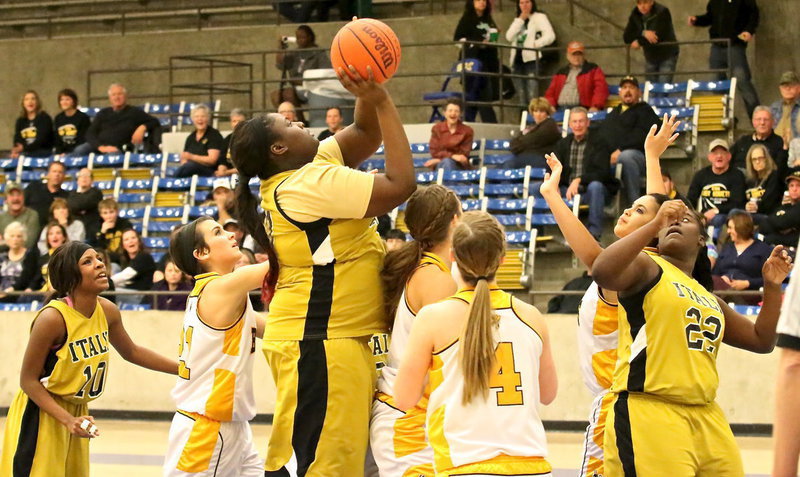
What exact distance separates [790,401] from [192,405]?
2979 mm

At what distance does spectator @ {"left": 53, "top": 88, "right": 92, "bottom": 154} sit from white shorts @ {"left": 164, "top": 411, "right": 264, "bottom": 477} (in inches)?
423

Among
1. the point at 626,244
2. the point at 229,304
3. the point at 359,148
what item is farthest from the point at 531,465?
the point at 229,304

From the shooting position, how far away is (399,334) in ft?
13.3

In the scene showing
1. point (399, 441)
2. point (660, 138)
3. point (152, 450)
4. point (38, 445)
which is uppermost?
point (660, 138)

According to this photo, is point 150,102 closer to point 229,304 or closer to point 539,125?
point 539,125

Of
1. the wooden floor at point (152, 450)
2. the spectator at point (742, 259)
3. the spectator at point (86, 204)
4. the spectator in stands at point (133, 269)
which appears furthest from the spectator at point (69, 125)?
the spectator at point (742, 259)

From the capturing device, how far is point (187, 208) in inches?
500

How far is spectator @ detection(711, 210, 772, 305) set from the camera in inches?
366

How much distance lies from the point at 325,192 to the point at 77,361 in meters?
1.88

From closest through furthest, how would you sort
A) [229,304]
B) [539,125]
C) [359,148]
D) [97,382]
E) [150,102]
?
[359,148] < [229,304] < [97,382] < [539,125] < [150,102]

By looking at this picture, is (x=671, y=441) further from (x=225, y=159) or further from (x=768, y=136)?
(x=225, y=159)

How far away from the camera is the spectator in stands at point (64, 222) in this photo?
39.8 feet

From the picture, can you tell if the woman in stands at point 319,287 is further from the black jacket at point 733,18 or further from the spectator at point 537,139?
the black jacket at point 733,18

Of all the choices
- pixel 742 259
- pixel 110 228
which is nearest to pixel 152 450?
pixel 110 228
